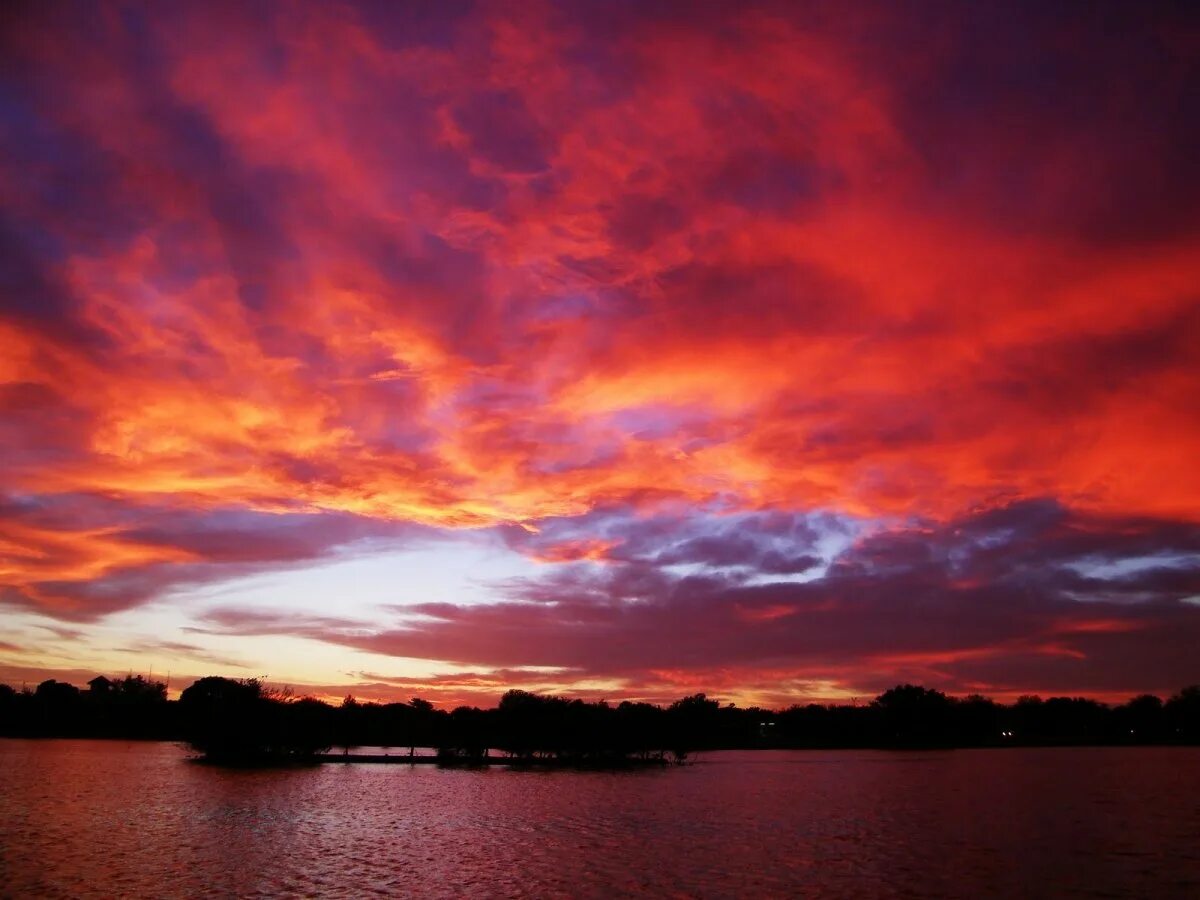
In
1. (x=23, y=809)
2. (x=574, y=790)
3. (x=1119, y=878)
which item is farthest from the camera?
(x=574, y=790)

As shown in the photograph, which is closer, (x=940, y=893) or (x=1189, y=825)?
(x=940, y=893)

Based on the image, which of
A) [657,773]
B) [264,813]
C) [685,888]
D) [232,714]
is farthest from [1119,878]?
[232,714]

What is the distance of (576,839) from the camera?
58.3 meters

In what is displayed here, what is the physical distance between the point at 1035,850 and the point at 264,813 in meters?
57.2

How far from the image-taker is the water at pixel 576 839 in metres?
41.6

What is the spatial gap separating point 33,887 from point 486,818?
3887 cm

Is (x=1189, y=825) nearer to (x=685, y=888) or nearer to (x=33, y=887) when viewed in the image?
(x=685, y=888)

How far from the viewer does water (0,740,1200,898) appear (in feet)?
136

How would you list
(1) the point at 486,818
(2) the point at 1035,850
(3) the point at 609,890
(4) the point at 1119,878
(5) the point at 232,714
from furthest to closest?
(5) the point at 232,714 < (1) the point at 486,818 < (2) the point at 1035,850 < (4) the point at 1119,878 < (3) the point at 609,890

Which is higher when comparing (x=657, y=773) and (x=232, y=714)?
(x=232, y=714)

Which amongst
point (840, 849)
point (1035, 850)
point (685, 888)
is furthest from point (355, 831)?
point (1035, 850)

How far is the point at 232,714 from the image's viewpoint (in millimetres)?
142625

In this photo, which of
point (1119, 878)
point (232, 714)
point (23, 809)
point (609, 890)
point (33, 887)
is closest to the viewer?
point (33, 887)

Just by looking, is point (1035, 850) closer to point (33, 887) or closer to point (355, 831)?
point (355, 831)
